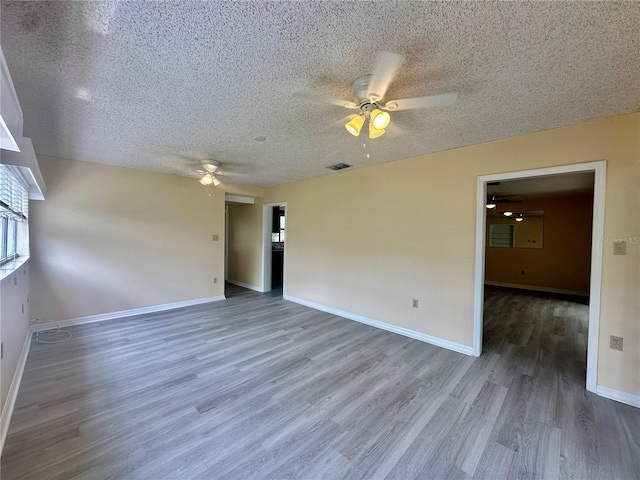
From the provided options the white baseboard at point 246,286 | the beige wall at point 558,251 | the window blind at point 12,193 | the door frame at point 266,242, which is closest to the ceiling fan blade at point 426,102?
the window blind at point 12,193

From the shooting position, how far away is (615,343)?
2197mm

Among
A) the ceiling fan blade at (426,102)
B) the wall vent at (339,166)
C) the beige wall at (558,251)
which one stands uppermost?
the wall vent at (339,166)

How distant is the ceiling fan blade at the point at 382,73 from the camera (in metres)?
1.28

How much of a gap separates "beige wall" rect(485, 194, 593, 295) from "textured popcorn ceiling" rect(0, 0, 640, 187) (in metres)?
5.33

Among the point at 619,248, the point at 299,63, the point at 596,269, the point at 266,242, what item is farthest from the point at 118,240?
the point at 619,248

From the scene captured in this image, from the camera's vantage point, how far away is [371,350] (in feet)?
9.97

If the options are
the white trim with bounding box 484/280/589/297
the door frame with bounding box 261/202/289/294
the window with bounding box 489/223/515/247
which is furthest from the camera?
the window with bounding box 489/223/515/247

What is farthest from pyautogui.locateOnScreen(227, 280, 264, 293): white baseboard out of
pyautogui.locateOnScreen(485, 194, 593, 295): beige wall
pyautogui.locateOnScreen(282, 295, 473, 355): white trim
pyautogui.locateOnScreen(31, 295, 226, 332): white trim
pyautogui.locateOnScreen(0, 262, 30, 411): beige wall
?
pyautogui.locateOnScreen(485, 194, 593, 295): beige wall

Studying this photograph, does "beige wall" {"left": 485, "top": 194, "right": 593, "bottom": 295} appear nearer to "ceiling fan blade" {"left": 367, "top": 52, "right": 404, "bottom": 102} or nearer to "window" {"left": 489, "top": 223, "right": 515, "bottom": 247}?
"window" {"left": 489, "top": 223, "right": 515, "bottom": 247}

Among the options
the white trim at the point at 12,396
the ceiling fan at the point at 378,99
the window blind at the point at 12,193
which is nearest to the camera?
the ceiling fan at the point at 378,99

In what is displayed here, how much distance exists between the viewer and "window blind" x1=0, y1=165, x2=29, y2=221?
2.01 m

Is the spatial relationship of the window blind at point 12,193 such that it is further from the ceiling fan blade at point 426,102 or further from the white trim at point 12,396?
the ceiling fan blade at point 426,102

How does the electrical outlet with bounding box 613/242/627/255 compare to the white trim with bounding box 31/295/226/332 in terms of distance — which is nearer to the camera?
the electrical outlet with bounding box 613/242/627/255

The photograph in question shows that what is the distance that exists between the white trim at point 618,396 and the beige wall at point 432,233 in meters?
0.05
